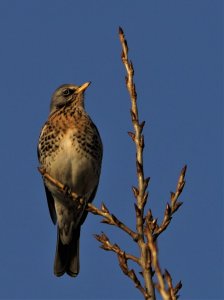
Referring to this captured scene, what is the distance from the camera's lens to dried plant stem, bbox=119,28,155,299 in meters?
3.44

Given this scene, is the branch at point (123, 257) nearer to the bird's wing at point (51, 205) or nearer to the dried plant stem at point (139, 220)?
the dried plant stem at point (139, 220)

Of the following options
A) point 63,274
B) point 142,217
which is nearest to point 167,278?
point 142,217

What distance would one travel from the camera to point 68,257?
9.56 metres

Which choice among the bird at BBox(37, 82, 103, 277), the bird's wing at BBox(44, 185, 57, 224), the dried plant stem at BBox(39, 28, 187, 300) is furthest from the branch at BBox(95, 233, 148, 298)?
the bird's wing at BBox(44, 185, 57, 224)

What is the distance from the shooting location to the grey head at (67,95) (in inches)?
374

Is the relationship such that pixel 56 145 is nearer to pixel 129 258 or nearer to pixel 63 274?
pixel 63 274

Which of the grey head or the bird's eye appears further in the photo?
the bird's eye

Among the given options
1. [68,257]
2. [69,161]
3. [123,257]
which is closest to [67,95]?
[69,161]

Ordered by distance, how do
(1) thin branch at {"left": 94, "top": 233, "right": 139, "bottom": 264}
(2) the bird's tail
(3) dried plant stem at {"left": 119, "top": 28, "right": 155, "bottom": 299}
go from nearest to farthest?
(3) dried plant stem at {"left": 119, "top": 28, "right": 155, "bottom": 299} → (1) thin branch at {"left": 94, "top": 233, "right": 139, "bottom": 264} → (2) the bird's tail

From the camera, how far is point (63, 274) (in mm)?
9406

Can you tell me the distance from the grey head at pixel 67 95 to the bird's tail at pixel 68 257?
1.96 m

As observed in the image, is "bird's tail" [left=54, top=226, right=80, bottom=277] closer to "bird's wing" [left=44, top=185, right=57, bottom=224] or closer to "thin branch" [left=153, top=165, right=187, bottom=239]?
"bird's wing" [left=44, top=185, right=57, bottom=224]

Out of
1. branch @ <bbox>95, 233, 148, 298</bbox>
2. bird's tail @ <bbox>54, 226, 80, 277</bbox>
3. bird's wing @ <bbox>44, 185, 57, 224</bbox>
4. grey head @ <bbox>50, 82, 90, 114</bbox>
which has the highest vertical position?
grey head @ <bbox>50, 82, 90, 114</bbox>

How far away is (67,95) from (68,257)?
2.49 meters
